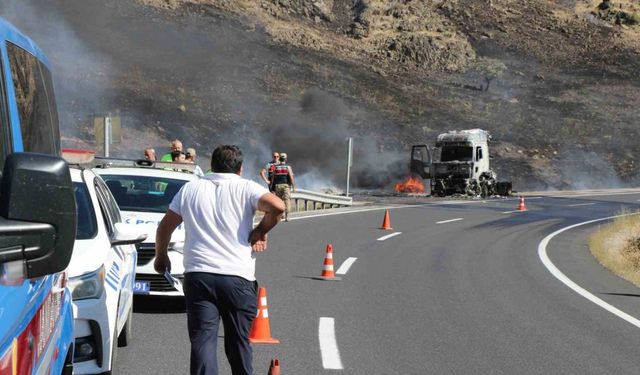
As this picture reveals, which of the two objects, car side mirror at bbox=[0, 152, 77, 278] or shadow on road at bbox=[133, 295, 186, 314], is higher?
car side mirror at bbox=[0, 152, 77, 278]

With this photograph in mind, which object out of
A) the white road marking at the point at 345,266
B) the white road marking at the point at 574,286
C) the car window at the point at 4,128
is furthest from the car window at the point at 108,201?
the white road marking at the point at 345,266

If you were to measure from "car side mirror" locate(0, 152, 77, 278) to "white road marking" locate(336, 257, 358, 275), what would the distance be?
11.7 metres

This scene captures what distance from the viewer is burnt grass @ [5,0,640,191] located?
49.8 m

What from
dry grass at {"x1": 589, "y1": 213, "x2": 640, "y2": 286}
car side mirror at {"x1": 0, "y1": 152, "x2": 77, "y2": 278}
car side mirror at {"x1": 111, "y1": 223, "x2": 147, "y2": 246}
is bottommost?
dry grass at {"x1": 589, "y1": 213, "x2": 640, "y2": 286}

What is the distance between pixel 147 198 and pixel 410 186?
111 ft

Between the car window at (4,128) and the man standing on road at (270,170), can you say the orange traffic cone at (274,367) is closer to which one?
the car window at (4,128)

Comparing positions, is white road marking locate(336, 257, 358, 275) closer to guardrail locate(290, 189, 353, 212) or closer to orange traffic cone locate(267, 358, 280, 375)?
orange traffic cone locate(267, 358, 280, 375)

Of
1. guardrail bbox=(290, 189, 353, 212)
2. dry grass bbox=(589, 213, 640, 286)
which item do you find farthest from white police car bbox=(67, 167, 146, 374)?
guardrail bbox=(290, 189, 353, 212)

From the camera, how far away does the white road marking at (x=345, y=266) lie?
14.1 metres

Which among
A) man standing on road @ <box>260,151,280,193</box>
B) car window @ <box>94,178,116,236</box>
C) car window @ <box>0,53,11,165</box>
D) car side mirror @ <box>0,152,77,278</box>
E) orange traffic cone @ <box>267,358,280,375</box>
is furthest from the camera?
man standing on road @ <box>260,151,280,193</box>

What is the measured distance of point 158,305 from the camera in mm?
10211

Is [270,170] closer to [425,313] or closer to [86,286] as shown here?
[425,313]

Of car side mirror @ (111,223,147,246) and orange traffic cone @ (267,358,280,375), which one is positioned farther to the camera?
car side mirror @ (111,223,147,246)

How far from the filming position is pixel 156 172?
36.9 ft
